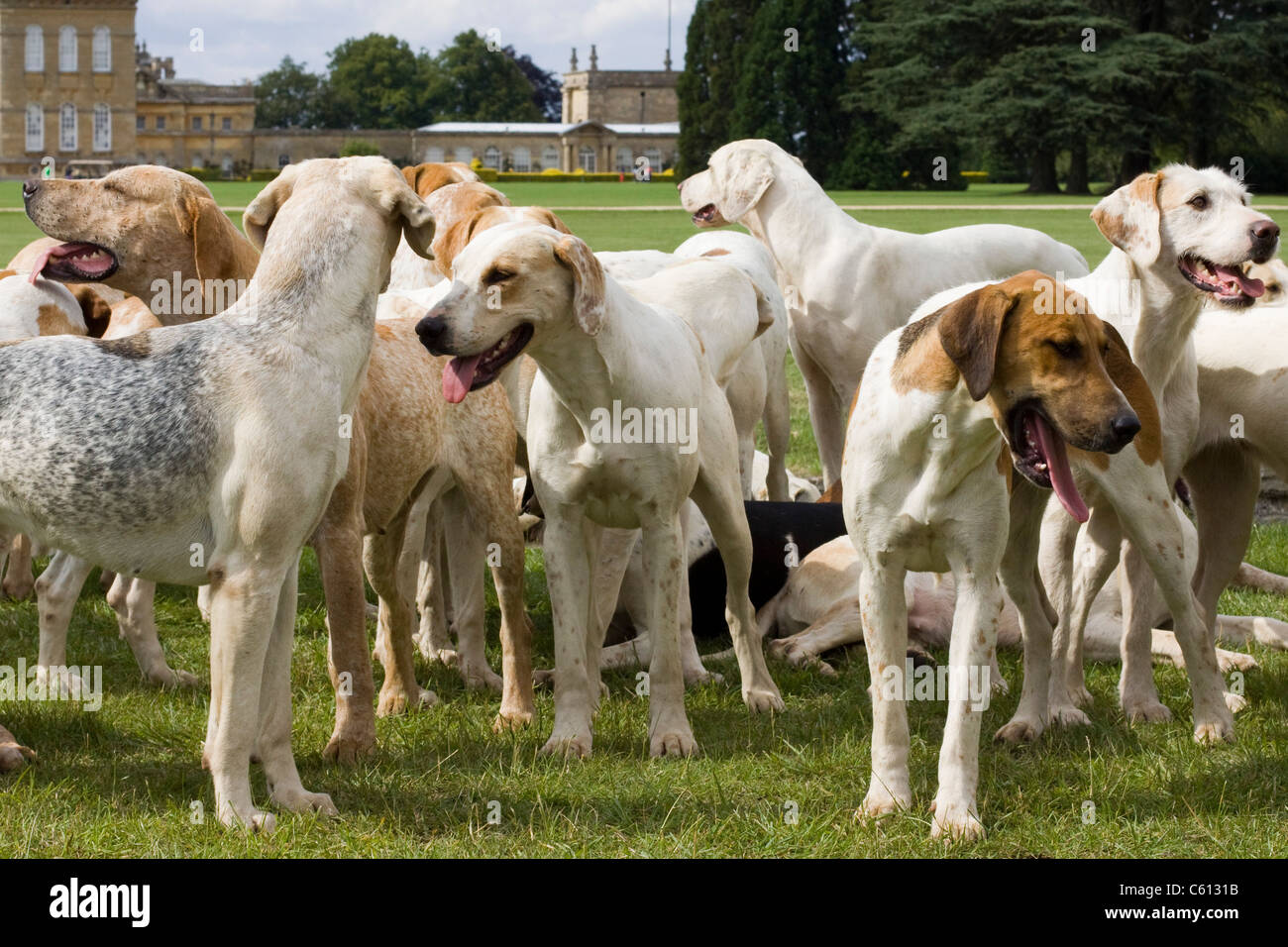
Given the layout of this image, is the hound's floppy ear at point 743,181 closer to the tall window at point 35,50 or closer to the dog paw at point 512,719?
the dog paw at point 512,719

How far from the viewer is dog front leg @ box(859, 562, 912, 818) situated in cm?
454

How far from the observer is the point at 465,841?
14.1 ft

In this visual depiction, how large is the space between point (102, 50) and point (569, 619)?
339ft

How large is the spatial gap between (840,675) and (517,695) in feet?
4.67

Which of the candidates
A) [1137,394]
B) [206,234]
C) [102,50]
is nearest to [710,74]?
[102,50]

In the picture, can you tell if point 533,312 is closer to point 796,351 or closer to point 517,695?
point 517,695

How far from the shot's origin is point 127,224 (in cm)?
538

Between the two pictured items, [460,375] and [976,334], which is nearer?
[976,334]

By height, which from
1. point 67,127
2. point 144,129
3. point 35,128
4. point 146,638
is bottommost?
point 146,638

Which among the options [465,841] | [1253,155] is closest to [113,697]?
[465,841]

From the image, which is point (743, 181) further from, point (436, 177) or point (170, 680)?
point (170, 680)

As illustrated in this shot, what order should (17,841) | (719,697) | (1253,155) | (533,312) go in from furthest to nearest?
(1253,155) → (719,697) → (533,312) → (17,841)

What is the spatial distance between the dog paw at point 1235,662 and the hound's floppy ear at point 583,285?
118 inches

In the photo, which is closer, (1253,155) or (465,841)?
(465,841)
